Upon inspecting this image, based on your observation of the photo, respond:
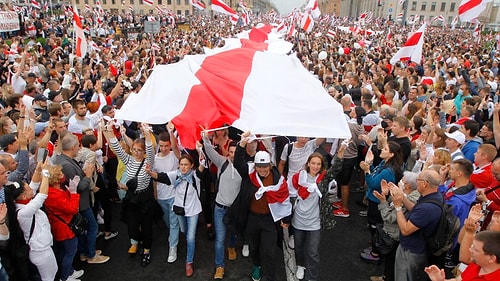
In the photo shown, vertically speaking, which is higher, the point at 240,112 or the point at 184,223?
the point at 240,112

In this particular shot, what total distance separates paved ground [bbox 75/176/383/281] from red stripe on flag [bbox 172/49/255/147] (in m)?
1.74

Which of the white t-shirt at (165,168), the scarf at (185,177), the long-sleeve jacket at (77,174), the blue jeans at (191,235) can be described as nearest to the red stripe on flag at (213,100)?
the scarf at (185,177)

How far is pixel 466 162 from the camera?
3.79 metres

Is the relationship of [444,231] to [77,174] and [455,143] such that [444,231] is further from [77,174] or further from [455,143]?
[77,174]

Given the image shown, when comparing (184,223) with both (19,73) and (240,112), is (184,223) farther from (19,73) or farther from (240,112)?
(19,73)

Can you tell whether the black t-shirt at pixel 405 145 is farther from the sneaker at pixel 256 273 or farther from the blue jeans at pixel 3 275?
the blue jeans at pixel 3 275

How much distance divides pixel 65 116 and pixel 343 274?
200 inches

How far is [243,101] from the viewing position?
173 inches

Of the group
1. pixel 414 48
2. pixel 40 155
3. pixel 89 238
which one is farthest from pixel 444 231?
pixel 414 48

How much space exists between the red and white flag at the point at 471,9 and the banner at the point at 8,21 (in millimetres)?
17892

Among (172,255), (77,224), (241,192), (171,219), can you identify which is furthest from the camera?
(172,255)

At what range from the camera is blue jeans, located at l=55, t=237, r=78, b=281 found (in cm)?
411

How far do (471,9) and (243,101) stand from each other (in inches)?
419

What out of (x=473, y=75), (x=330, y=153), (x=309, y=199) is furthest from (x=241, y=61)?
(x=473, y=75)
